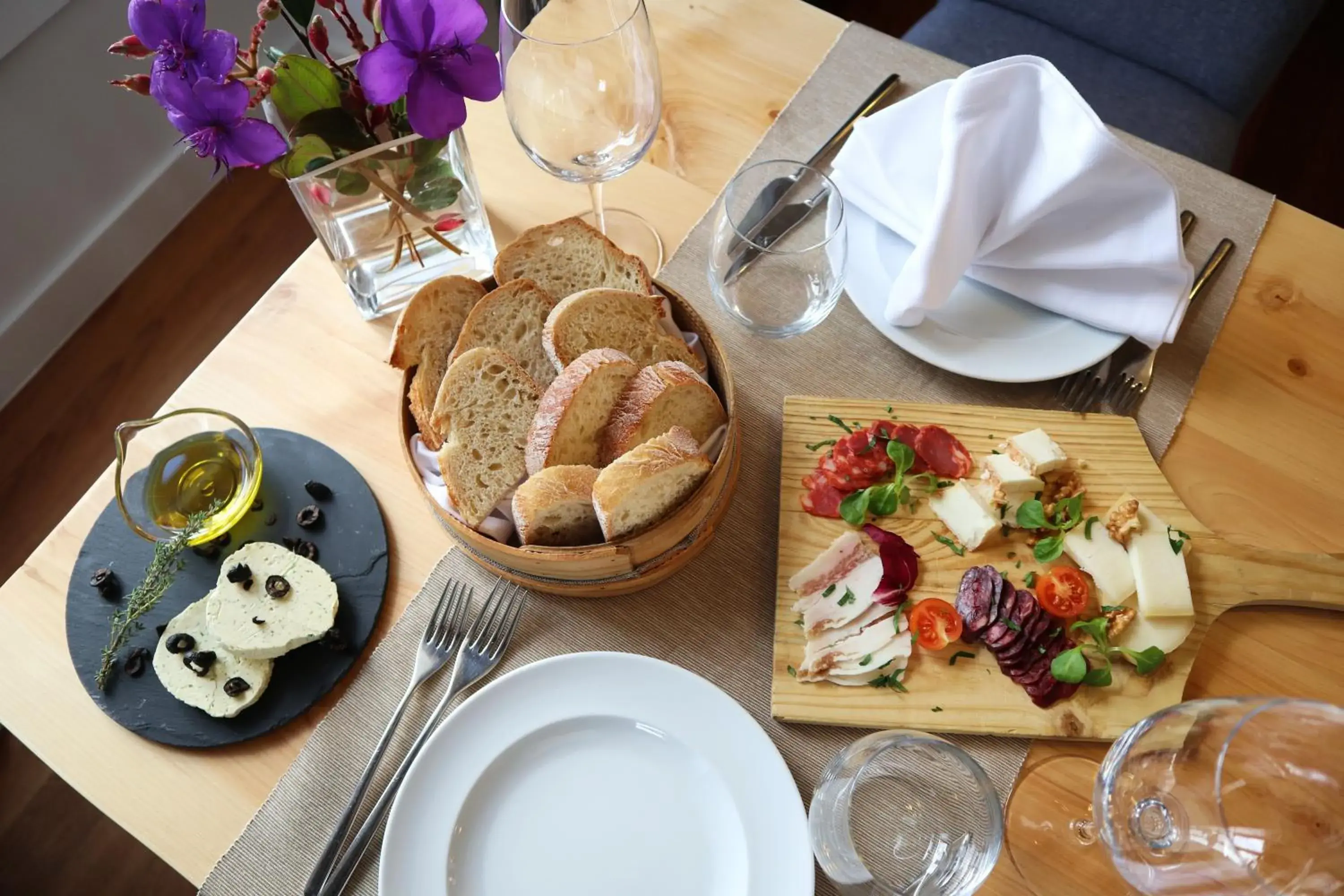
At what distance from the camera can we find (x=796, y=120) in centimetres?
124

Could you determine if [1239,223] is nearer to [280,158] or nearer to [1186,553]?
[1186,553]

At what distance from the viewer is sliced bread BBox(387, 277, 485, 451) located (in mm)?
902

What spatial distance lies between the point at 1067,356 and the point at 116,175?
203cm

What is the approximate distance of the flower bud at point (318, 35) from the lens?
2.73 ft

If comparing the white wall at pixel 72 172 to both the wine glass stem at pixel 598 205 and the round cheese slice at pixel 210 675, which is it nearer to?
the wine glass stem at pixel 598 205

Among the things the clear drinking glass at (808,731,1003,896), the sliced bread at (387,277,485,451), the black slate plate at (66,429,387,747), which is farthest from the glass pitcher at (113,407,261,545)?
the clear drinking glass at (808,731,1003,896)

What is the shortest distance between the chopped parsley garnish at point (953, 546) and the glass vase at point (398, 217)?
1.90ft

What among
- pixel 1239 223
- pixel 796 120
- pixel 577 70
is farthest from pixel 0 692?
Answer: pixel 1239 223

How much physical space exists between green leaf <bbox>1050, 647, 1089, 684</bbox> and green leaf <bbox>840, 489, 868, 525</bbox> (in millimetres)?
222

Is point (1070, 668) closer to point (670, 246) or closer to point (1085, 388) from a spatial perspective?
point (1085, 388)

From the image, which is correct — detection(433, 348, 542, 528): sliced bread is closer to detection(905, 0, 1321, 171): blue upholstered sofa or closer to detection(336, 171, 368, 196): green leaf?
detection(336, 171, 368, 196): green leaf

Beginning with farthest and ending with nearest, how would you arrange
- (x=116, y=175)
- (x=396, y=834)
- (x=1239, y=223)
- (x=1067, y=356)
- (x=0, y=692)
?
(x=116, y=175), (x=1239, y=223), (x=1067, y=356), (x=0, y=692), (x=396, y=834)

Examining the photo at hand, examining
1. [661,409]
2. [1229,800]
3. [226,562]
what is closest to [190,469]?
[226,562]

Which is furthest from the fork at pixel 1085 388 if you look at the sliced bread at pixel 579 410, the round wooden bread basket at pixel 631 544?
the sliced bread at pixel 579 410
